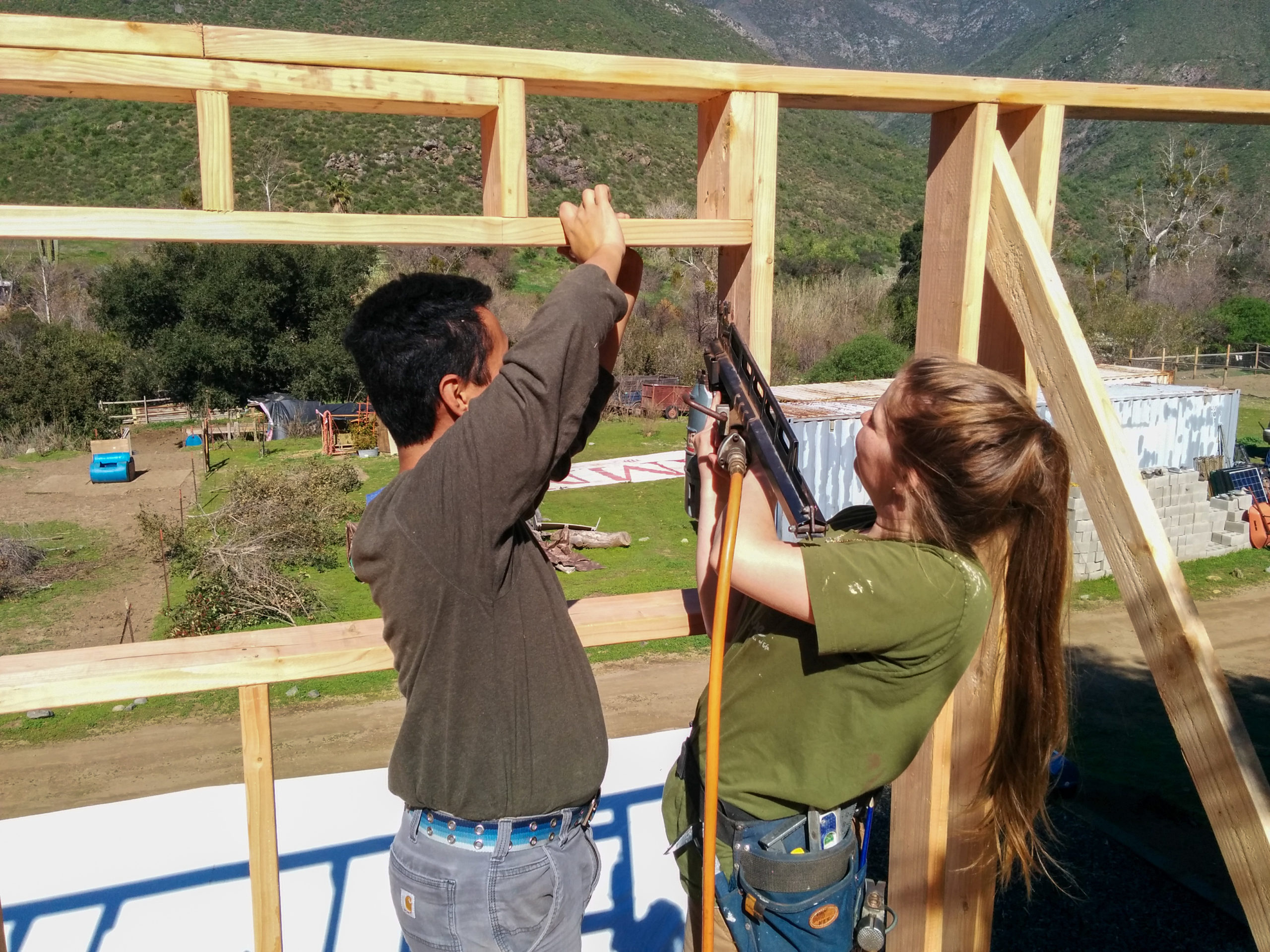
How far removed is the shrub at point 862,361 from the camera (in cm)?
2833

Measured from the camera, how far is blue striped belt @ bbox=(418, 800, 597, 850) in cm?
164

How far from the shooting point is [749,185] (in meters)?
2.15

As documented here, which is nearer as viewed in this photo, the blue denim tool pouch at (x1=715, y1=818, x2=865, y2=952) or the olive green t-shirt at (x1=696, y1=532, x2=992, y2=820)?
the olive green t-shirt at (x1=696, y1=532, x2=992, y2=820)

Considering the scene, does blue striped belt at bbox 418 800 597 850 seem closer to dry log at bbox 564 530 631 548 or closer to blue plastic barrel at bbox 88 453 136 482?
dry log at bbox 564 530 631 548

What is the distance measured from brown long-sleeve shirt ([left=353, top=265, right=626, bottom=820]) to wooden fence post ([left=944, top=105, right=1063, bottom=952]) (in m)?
1.22

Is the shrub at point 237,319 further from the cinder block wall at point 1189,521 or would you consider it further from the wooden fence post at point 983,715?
the wooden fence post at point 983,715

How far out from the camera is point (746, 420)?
173 centimetres

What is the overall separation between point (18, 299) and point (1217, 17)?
3060 inches

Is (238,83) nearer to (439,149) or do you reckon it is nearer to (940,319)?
(940,319)

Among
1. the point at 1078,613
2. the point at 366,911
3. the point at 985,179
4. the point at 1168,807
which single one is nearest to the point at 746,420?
the point at 985,179

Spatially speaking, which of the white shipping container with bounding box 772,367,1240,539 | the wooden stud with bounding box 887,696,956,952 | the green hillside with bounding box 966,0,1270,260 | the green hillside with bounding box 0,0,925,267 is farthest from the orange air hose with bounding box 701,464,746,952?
the green hillside with bounding box 966,0,1270,260

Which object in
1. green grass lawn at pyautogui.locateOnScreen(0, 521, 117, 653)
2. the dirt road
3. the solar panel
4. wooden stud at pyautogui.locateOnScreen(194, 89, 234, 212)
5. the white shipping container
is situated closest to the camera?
wooden stud at pyautogui.locateOnScreen(194, 89, 234, 212)

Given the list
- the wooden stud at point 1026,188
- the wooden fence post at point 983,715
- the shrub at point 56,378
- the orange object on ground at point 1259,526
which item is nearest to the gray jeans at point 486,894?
the wooden fence post at point 983,715

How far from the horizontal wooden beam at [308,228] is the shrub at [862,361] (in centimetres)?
2686
